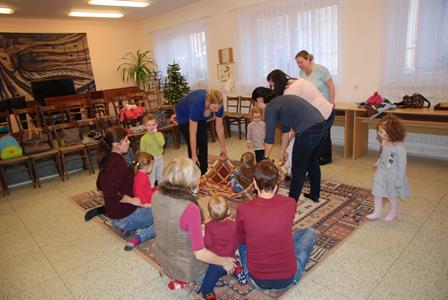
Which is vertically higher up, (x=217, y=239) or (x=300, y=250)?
(x=217, y=239)

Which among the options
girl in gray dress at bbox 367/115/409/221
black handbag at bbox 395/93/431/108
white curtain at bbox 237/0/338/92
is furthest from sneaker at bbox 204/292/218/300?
white curtain at bbox 237/0/338/92

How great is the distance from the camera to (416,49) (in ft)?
13.0

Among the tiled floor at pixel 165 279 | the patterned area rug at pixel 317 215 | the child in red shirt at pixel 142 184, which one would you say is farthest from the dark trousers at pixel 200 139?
the tiled floor at pixel 165 279

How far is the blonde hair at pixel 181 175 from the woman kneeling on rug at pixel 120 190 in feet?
3.05

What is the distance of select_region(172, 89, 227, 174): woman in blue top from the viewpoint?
3.08 m

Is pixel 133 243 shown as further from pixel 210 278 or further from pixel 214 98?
pixel 214 98

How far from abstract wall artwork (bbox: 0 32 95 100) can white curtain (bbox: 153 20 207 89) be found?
203cm

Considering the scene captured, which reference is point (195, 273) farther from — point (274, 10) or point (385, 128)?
point (274, 10)

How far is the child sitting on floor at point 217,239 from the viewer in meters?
1.83

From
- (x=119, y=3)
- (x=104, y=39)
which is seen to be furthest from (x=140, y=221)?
(x=104, y=39)

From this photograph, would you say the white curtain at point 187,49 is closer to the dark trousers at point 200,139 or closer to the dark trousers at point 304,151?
the dark trousers at point 200,139

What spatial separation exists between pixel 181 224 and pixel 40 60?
7.74 meters

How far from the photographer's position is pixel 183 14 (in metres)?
7.32

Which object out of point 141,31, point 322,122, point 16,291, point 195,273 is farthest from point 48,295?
point 141,31
